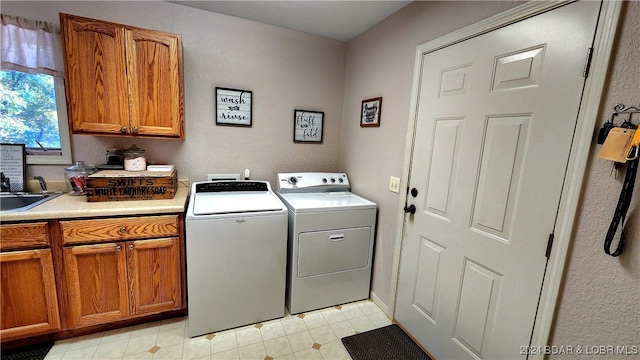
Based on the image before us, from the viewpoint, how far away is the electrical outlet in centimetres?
201

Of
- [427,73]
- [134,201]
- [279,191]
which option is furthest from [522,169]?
[134,201]

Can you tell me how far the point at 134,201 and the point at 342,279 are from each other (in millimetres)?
1697

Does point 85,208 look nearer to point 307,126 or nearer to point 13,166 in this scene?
point 13,166

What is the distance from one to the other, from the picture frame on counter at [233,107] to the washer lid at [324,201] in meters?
0.81

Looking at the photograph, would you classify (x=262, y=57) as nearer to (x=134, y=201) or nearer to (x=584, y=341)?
(x=134, y=201)

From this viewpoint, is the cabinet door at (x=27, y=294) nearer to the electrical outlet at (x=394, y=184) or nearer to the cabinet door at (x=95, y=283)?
the cabinet door at (x=95, y=283)

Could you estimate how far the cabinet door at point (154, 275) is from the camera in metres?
1.74

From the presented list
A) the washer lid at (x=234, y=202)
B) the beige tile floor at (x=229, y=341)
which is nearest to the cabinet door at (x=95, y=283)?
the beige tile floor at (x=229, y=341)

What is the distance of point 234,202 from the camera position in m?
1.96

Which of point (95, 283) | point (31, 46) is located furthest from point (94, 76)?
point (95, 283)

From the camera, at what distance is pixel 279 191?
7.86 ft

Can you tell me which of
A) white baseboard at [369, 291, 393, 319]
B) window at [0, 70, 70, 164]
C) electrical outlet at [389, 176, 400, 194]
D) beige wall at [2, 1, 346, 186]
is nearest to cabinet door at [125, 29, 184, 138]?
beige wall at [2, 1, 346, 186]

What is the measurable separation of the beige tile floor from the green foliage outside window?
4.82 feet

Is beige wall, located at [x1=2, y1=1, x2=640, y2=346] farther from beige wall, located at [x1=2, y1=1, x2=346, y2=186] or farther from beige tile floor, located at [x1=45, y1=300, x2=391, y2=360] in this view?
beige tile floor, located at [x1=45, y1=300, x2=391, y2=360]
